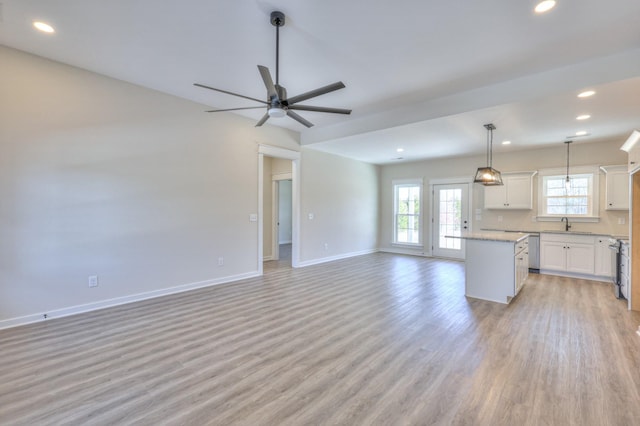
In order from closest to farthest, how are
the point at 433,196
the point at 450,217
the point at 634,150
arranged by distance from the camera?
1. the point at 634,150
2. the point at 450,217
3. the point at 433,196

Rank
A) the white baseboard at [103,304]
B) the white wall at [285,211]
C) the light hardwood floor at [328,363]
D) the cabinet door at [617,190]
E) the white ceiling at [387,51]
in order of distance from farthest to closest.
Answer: the white wall at [285,211] < the cabinet door at [617,190] < the white baseboard at [103,304] < the white ceiling at [387,51] < the light hardwood floor at [328,363]

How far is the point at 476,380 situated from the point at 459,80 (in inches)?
132

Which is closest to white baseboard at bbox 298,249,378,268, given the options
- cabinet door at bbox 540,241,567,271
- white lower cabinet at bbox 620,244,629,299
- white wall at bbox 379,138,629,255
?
white wall at bbox 379,138,629,255

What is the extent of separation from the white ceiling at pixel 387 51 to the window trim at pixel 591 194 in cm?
133

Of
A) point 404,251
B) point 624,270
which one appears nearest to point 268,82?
point 624,270

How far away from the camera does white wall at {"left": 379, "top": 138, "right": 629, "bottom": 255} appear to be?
18.5 feet

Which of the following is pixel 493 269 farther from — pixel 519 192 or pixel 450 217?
pixel 450 217

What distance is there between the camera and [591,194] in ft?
19.0

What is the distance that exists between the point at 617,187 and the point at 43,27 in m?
8.73

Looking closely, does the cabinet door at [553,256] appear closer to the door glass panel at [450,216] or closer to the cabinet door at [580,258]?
the cabinet door at [580,258]

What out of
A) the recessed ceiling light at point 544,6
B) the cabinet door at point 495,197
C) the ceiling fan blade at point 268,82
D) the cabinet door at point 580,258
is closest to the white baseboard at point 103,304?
the ceiling fan blade at point 268,82

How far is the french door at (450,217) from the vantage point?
7383mm

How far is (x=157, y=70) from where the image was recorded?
352 centimetres

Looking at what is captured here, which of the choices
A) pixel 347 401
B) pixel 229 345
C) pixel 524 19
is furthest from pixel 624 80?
pixel 229 345
